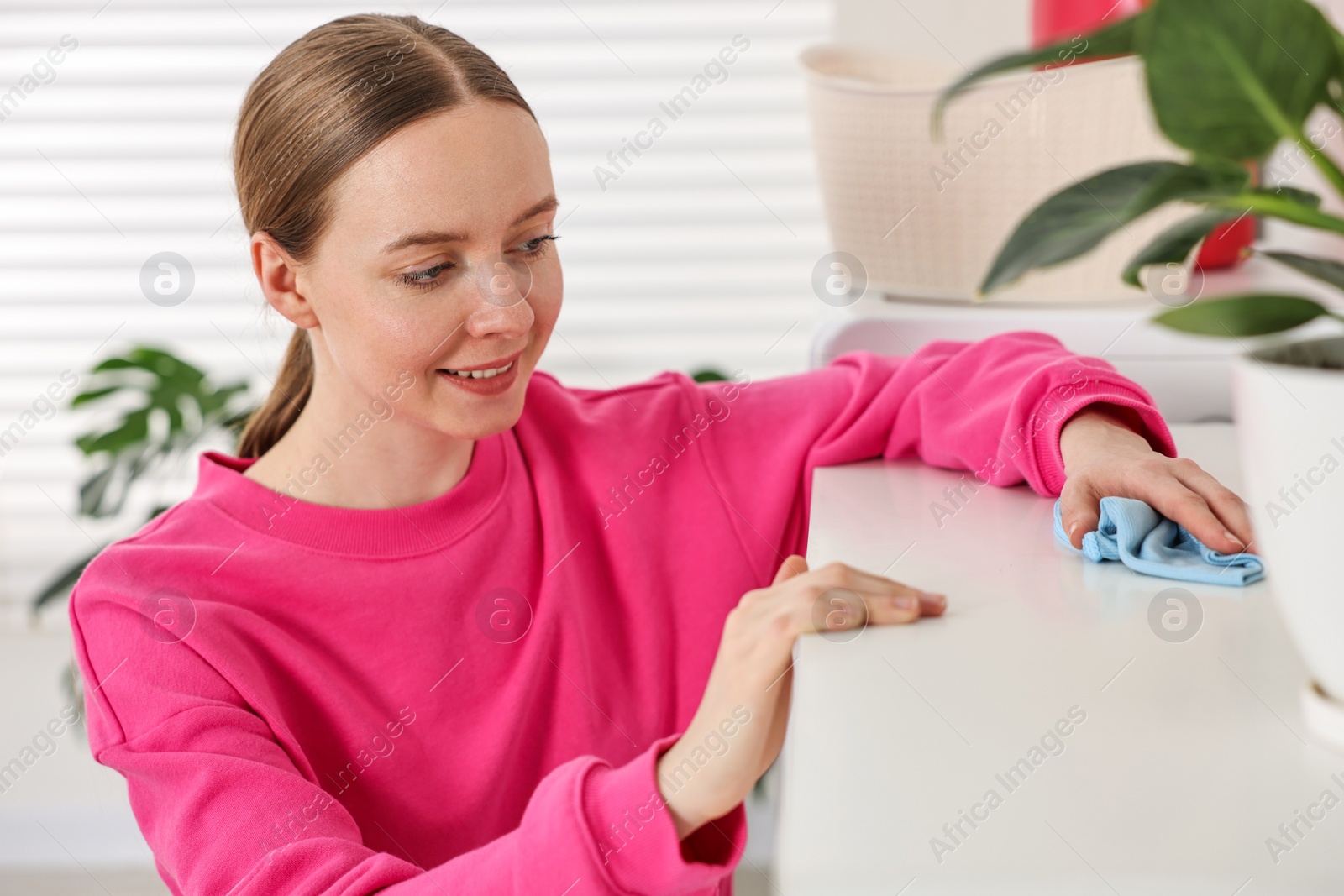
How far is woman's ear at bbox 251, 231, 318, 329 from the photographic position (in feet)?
3.19

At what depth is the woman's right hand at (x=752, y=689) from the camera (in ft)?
1.99

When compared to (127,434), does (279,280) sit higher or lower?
higher

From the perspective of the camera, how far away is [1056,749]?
47 cm

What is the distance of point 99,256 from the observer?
6.45ft

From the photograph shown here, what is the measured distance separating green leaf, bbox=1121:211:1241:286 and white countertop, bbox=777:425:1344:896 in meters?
0.18

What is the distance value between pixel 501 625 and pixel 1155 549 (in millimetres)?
531

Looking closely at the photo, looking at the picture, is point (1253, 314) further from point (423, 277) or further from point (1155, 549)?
point (423, 277)

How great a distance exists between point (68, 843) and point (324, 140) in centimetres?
154

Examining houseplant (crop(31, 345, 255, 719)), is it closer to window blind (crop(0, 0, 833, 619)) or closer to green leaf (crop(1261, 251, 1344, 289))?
window blind (crop(0, 0, 833, 619))

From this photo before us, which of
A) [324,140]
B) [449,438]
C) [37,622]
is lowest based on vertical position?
[37,622]

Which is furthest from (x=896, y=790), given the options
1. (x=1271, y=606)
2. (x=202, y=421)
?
(x=202, y=421)

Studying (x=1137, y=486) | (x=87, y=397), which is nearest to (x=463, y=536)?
(x=1137, y=486)

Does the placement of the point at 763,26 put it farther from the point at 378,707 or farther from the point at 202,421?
the point at 378,707

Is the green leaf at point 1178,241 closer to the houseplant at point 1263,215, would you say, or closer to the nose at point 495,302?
the houseplant at point 1263,215
